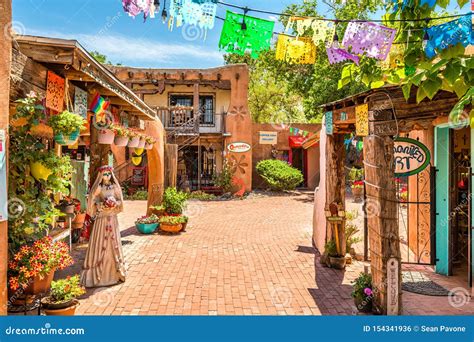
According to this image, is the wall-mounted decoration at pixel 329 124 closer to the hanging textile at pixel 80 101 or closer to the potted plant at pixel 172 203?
the hanging textile at pixel 80 101

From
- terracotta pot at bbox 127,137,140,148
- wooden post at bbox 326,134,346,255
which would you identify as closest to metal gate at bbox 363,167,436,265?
wooden post at bbox 326,134,346,255

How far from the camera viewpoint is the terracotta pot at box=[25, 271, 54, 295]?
13.4 feet

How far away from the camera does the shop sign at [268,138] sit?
2103cm

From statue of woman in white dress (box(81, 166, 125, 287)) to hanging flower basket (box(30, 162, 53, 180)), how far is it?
171cm

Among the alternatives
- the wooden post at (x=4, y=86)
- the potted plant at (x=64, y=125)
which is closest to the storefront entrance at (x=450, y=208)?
the potted plant at (x=64, y=125)

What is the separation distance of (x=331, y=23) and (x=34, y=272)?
16.3 ft

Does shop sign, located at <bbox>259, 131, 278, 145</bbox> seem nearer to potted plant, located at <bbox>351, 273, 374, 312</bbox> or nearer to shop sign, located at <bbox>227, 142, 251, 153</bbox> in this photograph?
shop sign, located at <bbox>227, 142, 251, 153</bbox>

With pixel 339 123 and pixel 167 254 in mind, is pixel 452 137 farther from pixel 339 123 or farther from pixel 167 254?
pixel 167 254

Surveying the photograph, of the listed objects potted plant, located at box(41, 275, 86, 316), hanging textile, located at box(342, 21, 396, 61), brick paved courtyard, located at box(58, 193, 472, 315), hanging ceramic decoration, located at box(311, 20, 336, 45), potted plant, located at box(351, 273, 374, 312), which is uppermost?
hanging ceramic decoration, located at box(311, 20, 336, 45)

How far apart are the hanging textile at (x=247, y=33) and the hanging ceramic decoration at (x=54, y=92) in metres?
2.42

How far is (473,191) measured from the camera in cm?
576

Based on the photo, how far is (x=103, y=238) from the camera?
232 inches

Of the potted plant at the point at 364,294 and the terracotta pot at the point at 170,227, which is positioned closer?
the potted plant at the point at 364,294

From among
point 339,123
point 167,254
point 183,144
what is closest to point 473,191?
point 339,123
